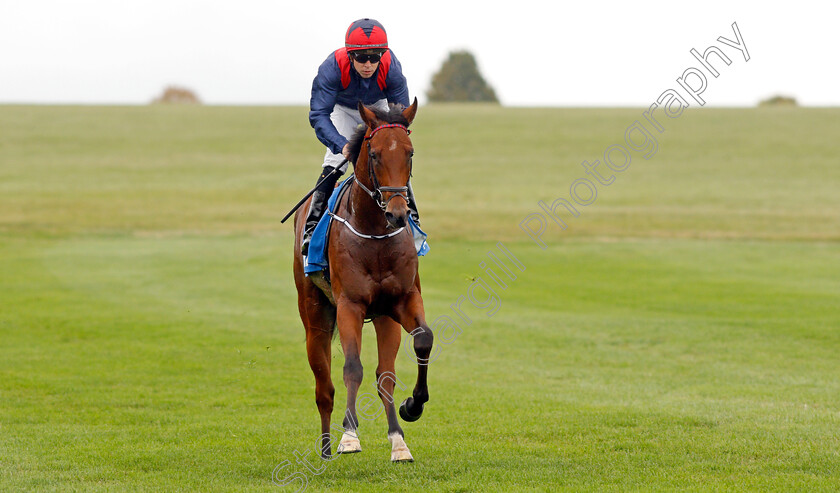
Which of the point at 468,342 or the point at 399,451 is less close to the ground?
the point at 399,451

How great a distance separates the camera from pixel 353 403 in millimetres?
7695

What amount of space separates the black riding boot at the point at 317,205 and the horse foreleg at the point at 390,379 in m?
1.00

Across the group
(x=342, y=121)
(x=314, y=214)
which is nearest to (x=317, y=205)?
(x=314, y=214)

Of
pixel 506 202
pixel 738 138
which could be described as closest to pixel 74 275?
pixel 506 202

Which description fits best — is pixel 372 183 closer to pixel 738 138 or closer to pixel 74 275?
pixel 74 275

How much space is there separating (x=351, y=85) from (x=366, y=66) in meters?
0.35

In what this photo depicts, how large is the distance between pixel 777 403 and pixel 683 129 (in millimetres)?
51976

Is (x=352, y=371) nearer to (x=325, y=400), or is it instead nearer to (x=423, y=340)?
(x=423, y=340)

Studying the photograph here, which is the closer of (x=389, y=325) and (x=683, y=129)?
(x=389, y=325)

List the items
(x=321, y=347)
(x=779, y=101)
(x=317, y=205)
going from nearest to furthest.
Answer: (x=317, y=205), (x=321, y=347), (x=779, y=101)

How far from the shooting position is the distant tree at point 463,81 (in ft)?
367

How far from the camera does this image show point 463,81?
112 meters

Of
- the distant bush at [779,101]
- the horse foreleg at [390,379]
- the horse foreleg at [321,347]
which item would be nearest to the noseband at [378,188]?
the horse foreleg at [390,379]

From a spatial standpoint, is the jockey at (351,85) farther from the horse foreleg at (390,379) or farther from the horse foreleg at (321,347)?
the horse foreleg at (390,379)
